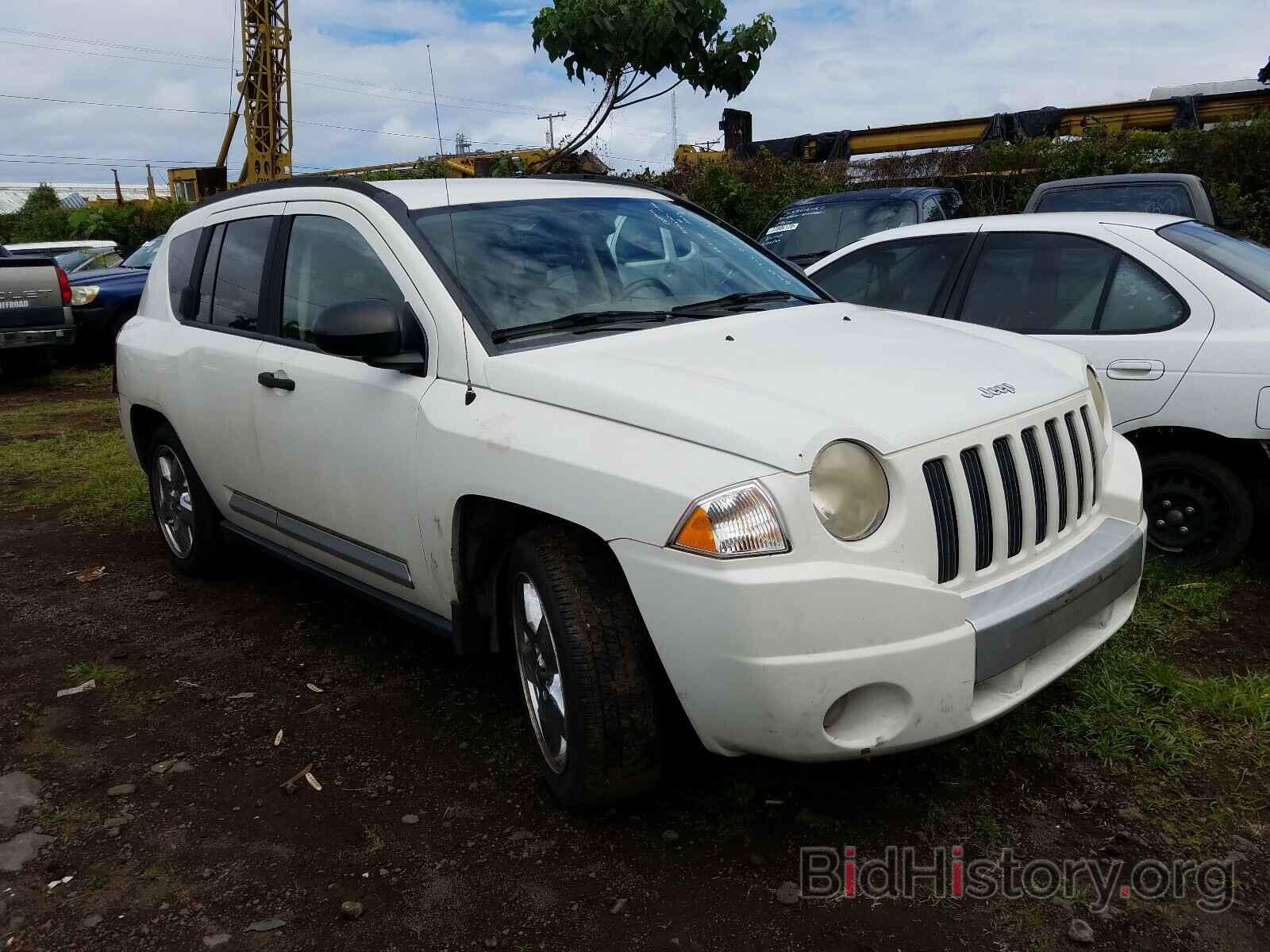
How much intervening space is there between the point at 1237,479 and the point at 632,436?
2.98m

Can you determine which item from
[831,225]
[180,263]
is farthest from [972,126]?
[180,263]

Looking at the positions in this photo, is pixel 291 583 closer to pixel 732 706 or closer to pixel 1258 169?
pixel 732 706

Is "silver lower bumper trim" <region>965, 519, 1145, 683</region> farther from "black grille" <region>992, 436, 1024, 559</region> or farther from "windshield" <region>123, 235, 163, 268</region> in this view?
"windshield" <region>123, 235, 163, 268</region>

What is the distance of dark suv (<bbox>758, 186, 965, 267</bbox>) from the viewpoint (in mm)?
9375

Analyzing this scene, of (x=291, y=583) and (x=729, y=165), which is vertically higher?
(x=729, y=165)

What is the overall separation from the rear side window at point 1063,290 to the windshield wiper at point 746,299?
1.39m

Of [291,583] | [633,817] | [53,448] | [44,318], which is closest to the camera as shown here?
[633,817]

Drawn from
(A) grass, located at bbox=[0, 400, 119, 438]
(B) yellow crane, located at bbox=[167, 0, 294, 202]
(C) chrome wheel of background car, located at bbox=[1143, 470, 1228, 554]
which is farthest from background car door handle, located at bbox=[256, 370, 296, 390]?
(B) yellow crane, located at bbox=[167, 0, 294, 202]

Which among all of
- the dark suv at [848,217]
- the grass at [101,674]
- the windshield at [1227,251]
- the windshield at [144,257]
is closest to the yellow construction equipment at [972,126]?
the dark suv at [848,217]

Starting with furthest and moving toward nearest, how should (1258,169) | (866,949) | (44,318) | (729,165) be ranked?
1. (729,165)
2. (1258,169)
3. (44,318)
4. (866,949)

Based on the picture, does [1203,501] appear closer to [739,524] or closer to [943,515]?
[943,515]

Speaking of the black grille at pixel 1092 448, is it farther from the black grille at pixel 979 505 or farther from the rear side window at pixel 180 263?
the rear side window at pixel 180 263

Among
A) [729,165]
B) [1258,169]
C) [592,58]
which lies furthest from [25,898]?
[729,165]

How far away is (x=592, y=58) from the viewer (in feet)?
29.3
